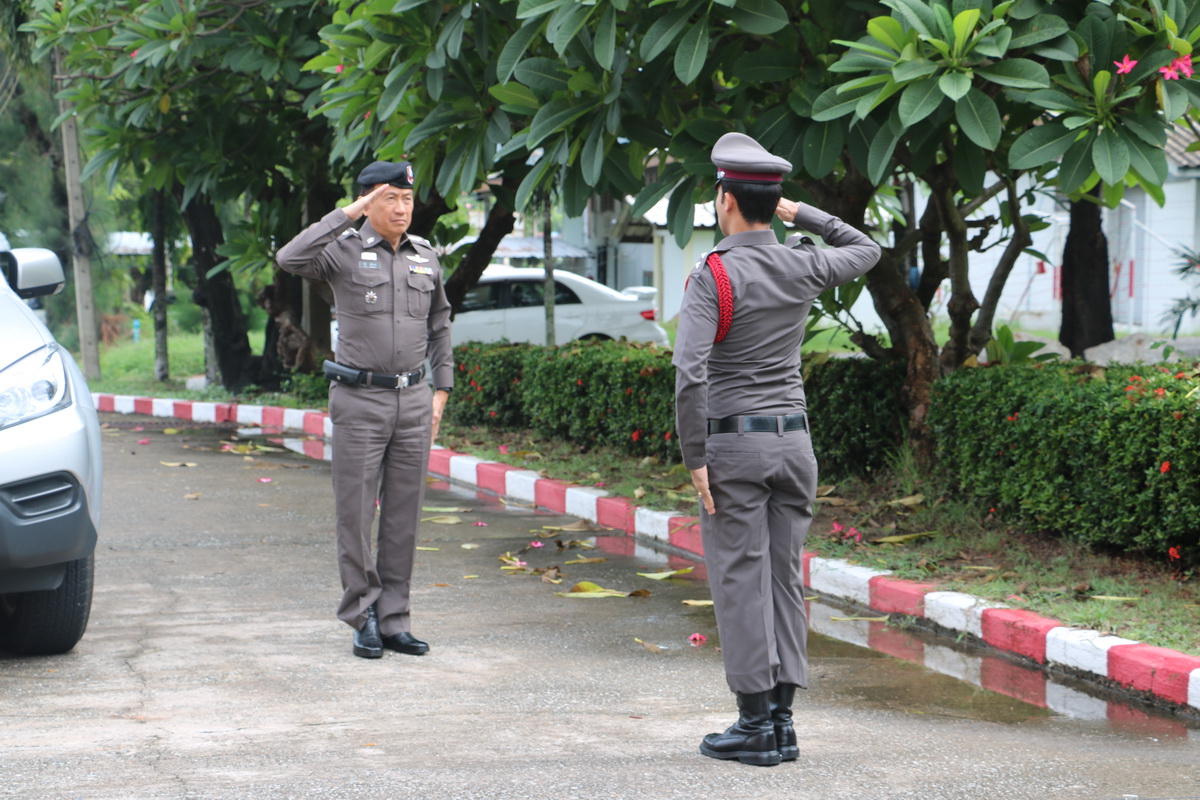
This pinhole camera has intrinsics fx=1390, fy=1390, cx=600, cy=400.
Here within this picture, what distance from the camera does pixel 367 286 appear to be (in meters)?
5.02

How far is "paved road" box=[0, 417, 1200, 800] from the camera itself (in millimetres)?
3523

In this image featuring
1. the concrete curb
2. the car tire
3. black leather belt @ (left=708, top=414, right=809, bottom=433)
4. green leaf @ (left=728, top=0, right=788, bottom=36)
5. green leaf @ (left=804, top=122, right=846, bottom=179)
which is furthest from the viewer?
green leaf @ (left=804, top=122, right=846, bottom=179)

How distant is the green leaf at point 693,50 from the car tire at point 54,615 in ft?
9.30

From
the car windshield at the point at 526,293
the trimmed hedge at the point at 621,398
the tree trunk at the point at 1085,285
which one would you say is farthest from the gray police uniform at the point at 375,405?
the car windshield at the point at 526,293

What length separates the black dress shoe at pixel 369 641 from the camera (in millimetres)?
4926

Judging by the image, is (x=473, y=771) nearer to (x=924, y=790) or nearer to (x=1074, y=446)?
(x=924, y=790)

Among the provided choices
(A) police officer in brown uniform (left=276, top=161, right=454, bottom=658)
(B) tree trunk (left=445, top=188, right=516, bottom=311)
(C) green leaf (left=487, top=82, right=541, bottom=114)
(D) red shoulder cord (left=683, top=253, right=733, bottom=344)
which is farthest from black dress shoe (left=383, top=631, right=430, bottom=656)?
(B) tree trunk (left=445, top=188, right=516, bottom=311)

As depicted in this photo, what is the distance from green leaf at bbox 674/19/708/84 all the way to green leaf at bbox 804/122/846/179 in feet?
1.94

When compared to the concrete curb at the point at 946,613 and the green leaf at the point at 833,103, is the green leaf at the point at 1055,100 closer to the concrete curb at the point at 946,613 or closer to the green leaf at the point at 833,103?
the green leaf at the point at 833,103

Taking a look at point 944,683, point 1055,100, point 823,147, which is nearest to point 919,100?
point 1055,100

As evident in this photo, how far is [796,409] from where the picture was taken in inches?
151

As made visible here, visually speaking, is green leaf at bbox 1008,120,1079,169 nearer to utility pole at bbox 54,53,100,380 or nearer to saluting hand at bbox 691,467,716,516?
saluting hand at bbox 691,467,716,516

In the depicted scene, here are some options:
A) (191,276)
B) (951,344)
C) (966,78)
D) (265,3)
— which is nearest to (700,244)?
(191,276)

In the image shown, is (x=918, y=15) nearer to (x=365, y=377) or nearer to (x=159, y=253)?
(x=365, y=377)
